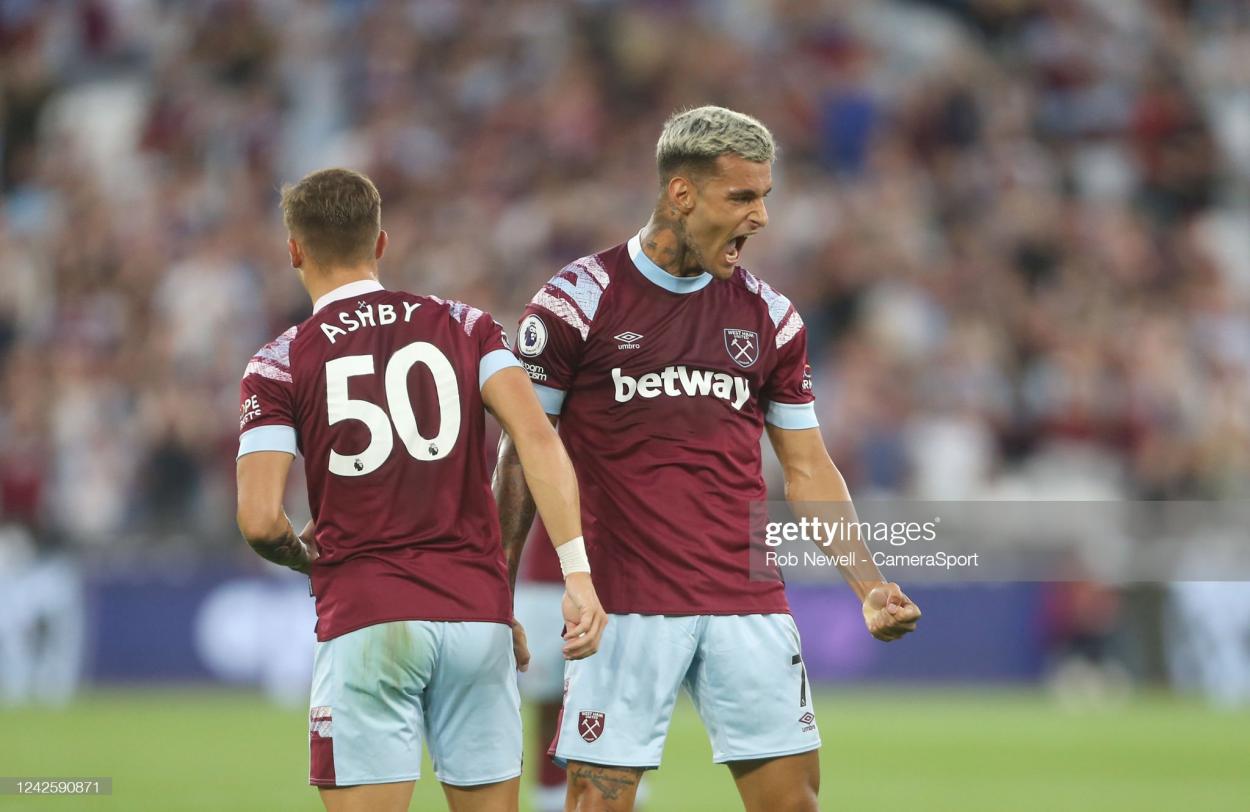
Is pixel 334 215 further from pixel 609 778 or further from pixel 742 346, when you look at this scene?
pixel 609 778

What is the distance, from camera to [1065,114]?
59.8ft

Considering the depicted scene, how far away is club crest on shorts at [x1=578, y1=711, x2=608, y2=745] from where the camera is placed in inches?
209

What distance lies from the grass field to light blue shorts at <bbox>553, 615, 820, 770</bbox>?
3.95 metres

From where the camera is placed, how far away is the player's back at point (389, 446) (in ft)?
15.8

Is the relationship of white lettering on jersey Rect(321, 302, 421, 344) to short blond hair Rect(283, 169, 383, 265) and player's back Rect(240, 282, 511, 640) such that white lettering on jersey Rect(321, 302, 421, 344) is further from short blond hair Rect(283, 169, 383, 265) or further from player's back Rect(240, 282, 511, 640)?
short blond hair Rect(283, 169, 383, 265)

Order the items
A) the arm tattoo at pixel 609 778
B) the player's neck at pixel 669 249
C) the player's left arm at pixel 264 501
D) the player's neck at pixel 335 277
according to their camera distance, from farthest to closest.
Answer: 1. the player's neck at pixel 669 249
2. the arm tattoo at pixel 609 778
3. the player's neck at pixel 335 277
4. the player's left arm at pixel 264 501

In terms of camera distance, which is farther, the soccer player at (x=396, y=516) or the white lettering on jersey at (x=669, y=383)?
the white lettering on jersey at (x=669, y=383)

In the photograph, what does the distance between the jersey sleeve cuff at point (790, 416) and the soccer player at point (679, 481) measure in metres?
0.12

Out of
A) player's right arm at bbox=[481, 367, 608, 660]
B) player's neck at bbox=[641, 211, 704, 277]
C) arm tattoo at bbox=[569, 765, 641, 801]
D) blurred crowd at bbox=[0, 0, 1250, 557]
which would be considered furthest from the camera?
blurred crowd at bbox=[0, 0, 1250, 557]

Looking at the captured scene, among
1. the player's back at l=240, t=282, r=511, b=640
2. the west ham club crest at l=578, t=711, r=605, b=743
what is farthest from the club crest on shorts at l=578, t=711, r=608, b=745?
the player's back at l=240, t=282, r=511, b=640

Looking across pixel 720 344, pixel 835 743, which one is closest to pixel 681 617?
pixel 720 344

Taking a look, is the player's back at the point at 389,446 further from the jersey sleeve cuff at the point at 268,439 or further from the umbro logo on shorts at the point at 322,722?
the umbro logo on shorts at the point at 322,722

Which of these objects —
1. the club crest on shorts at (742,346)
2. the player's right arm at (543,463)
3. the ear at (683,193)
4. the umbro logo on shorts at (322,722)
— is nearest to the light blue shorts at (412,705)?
the umbro logo on shorts at (322,722)

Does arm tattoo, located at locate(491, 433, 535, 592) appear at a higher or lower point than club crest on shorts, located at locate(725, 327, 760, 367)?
lower
